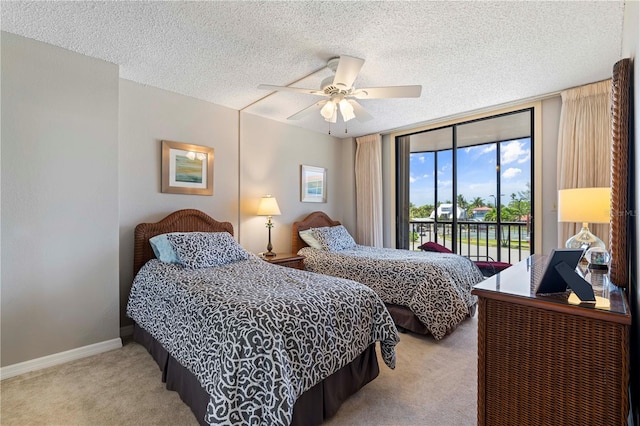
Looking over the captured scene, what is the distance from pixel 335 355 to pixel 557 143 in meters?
3.42

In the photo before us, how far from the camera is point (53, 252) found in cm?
232

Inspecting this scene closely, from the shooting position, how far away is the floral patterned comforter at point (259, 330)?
4.32 feet

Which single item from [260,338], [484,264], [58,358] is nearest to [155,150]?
[58,358]

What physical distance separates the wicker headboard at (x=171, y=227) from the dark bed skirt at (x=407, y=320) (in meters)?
2.13

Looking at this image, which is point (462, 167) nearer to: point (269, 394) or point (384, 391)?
point (384, 391)

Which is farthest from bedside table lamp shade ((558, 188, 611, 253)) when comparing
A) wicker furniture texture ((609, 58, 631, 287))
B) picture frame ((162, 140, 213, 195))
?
picture frame ((162, 140, 213, 195))

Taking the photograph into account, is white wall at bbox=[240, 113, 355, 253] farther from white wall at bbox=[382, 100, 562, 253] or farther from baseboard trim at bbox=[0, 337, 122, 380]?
white wall at bbox=[382, 100, 562, 253]

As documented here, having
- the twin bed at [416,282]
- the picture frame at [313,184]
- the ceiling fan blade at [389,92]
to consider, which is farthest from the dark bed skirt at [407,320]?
the picture frame at [313,184]

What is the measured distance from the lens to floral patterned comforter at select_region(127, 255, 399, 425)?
1.32 m

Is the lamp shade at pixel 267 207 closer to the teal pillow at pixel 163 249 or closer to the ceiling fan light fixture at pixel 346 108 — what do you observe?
the teal pillow at pixel 163 249

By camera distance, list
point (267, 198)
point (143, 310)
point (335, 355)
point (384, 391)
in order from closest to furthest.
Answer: point (335, 355)
point (384, 391)
point (143, 310)
point (267, 198)

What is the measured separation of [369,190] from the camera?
195 inches

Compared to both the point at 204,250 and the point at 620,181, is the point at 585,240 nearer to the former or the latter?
the point at 620,181

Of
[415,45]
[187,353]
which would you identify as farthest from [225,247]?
[415,45]
